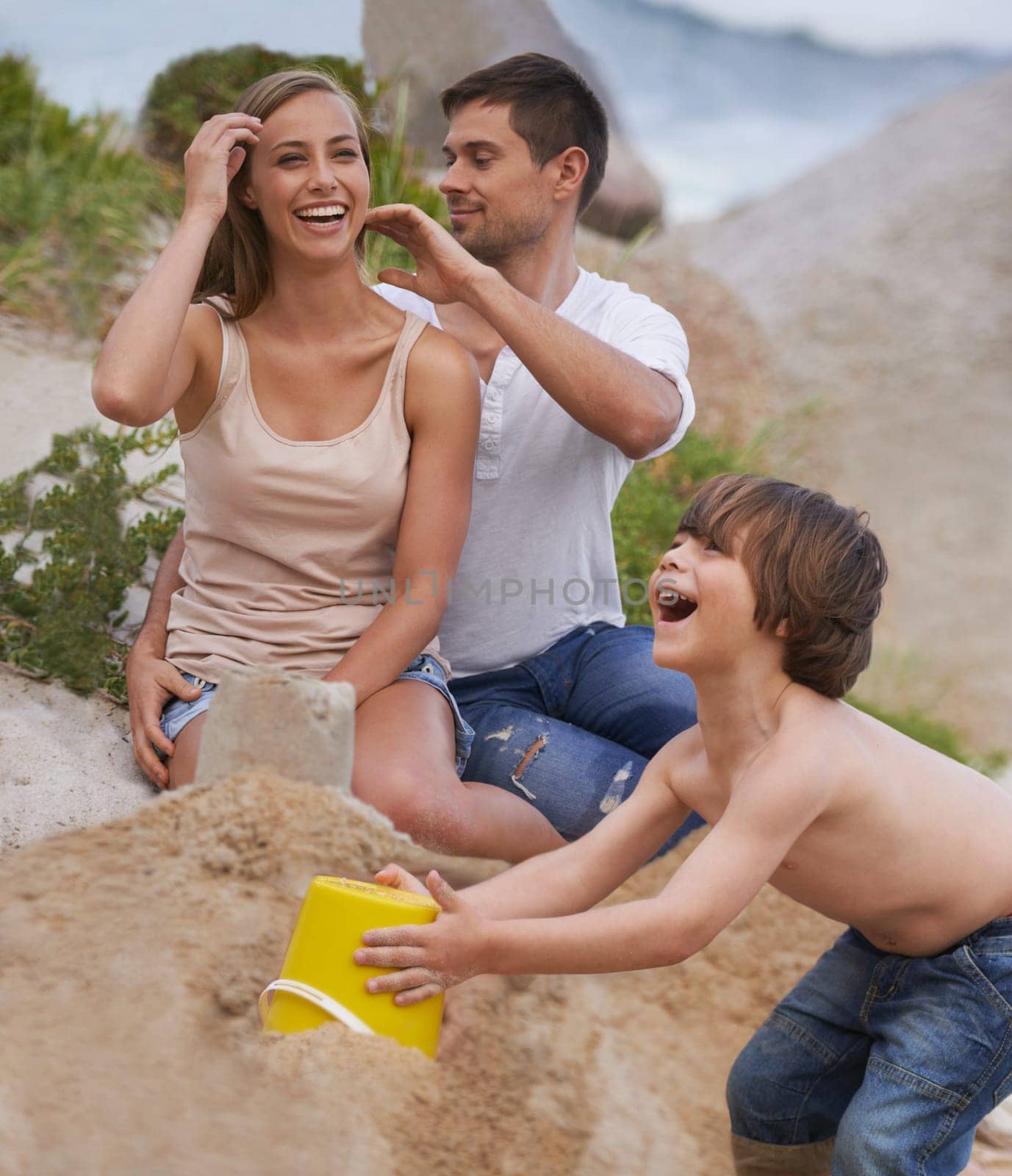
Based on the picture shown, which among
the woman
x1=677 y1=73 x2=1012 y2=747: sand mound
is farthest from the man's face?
x1=677 y1=73 x2=1012 y2=747: sand mound

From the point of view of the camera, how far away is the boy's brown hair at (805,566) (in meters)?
1.42

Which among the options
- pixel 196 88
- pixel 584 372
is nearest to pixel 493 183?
pixel 584 372

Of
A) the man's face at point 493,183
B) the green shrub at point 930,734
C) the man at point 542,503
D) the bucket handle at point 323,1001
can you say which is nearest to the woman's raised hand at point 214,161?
the man at point 542,503

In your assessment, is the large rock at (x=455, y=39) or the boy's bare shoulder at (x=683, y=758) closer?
the boy's bare shoulder at (x=683, y=758)

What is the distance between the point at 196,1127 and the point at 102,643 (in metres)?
1.17

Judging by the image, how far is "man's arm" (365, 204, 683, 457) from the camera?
1.75 metres

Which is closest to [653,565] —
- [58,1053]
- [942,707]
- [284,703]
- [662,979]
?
[662,979]

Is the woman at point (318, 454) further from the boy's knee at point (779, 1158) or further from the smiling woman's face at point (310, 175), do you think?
the boy's knee at point (779, 1158)

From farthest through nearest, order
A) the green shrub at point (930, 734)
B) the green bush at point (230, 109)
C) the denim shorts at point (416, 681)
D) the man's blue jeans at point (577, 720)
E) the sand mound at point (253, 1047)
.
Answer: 1. the green shrub at point (930, 734)
2. the green bush at point (230, 109)
3. the man's blue jeans at point (577, 720)
4. the denim shorts at point (416, 681)
5. the sand mound at point (253, 1047)

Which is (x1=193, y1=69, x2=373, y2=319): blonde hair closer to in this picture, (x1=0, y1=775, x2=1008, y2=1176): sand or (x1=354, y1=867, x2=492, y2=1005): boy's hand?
(x1=0, y1=775, x2=1008, y2=1176): sand

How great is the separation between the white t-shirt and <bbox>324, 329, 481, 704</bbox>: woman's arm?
330 millimetres

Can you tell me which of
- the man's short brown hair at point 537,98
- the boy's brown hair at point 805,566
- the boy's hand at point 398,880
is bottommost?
the boy's hand at point 398,880

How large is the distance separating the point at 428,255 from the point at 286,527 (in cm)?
46

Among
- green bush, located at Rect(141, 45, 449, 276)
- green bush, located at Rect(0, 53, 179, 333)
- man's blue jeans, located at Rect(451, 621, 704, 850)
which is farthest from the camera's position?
green bush, located at Rect(141, 45, 449, 276)
